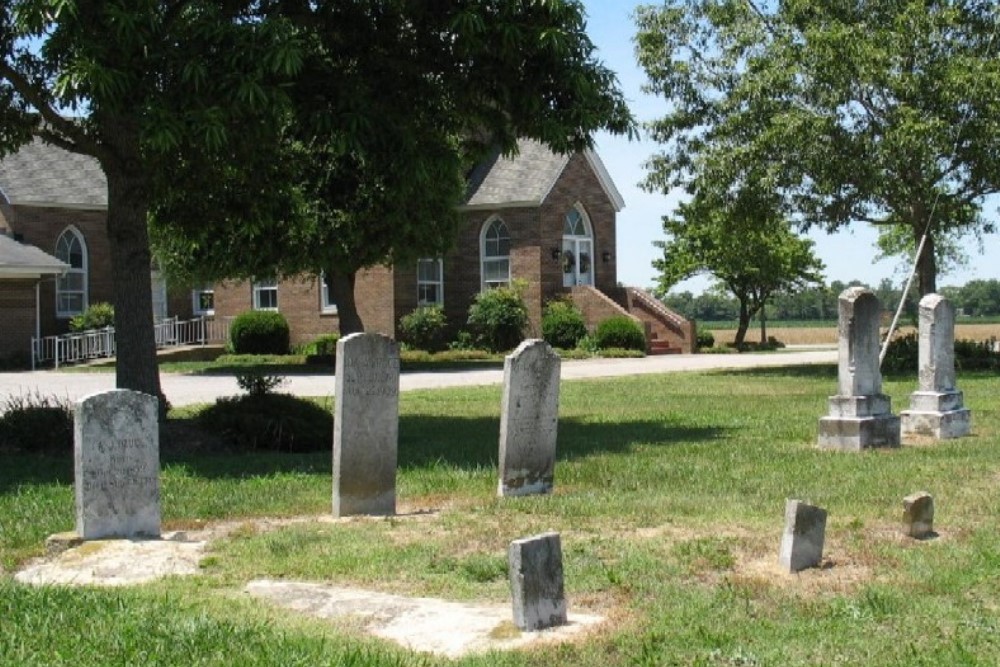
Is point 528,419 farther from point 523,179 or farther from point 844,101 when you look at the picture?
point 523,179

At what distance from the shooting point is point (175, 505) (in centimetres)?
1076

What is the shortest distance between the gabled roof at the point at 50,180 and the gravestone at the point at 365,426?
1209 inches

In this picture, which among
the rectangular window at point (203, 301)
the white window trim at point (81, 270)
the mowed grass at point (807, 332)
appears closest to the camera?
the white window trim at point (81, 270)

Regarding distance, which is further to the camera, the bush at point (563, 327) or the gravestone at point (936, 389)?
the bush at point (563, 327)

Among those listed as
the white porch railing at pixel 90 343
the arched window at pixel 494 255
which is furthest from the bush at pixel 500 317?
the white porch railing at pixel 90 343

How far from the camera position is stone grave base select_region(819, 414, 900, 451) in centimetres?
1423

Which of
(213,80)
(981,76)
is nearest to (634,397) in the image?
(981,76)

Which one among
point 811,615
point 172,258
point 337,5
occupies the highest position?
point 337,5

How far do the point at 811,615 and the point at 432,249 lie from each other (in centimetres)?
2689

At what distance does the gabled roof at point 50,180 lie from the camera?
3891 cm

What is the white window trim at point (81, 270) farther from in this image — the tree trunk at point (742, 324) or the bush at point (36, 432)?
the bush at point (36, 432)

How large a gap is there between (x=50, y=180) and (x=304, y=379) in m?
14.9

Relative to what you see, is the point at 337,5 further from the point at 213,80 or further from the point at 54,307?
the point at 54,307

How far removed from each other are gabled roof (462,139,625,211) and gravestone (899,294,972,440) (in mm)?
25856
